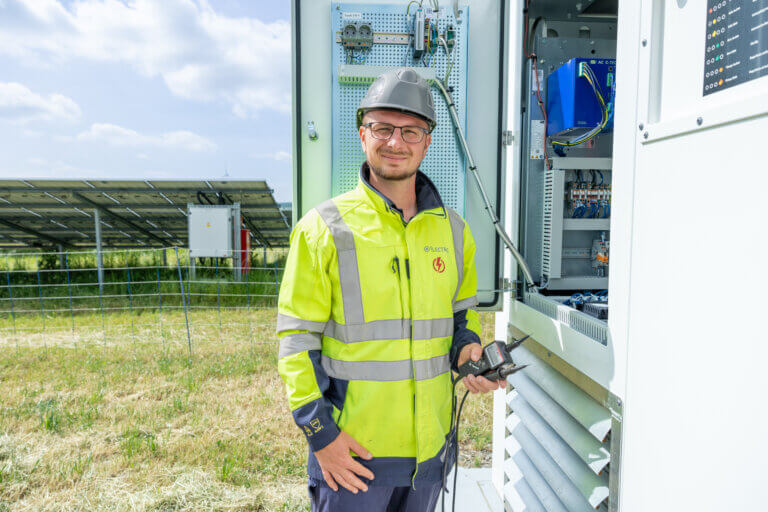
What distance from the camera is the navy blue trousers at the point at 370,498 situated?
1.57m

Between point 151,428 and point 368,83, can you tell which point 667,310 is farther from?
point 151,428

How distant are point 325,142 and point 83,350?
4.69 meters

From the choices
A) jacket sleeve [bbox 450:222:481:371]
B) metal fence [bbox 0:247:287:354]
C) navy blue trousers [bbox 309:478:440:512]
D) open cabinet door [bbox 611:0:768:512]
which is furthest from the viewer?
metal fence [bbox 0:247:287:354]

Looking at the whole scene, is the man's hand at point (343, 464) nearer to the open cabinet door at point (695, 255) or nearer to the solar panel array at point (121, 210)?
the open cabinet door at point (695, 255)

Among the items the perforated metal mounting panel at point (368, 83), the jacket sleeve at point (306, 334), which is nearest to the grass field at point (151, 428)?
the jacket sleeve at point (306, 334)

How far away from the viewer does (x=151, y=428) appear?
367 cm

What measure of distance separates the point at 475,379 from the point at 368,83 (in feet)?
4.63

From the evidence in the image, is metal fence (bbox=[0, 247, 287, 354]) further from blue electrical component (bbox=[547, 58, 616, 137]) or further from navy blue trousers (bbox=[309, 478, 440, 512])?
blue electrical component (bbox=[547, 58, 616, 137])

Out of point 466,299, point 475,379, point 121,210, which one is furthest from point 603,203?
point 121,210

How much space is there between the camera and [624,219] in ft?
4.29

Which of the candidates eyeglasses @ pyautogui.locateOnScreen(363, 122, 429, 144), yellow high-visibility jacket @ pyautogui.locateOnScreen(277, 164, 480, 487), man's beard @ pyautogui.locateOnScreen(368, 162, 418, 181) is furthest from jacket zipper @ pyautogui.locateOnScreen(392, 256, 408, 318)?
eyeglasses @ pyautogui.locateOnScreen(363, 122, 429, 144)

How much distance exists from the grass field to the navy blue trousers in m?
1.37

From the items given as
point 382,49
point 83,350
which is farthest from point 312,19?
point 83,350

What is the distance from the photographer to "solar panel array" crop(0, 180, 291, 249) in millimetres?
8891
